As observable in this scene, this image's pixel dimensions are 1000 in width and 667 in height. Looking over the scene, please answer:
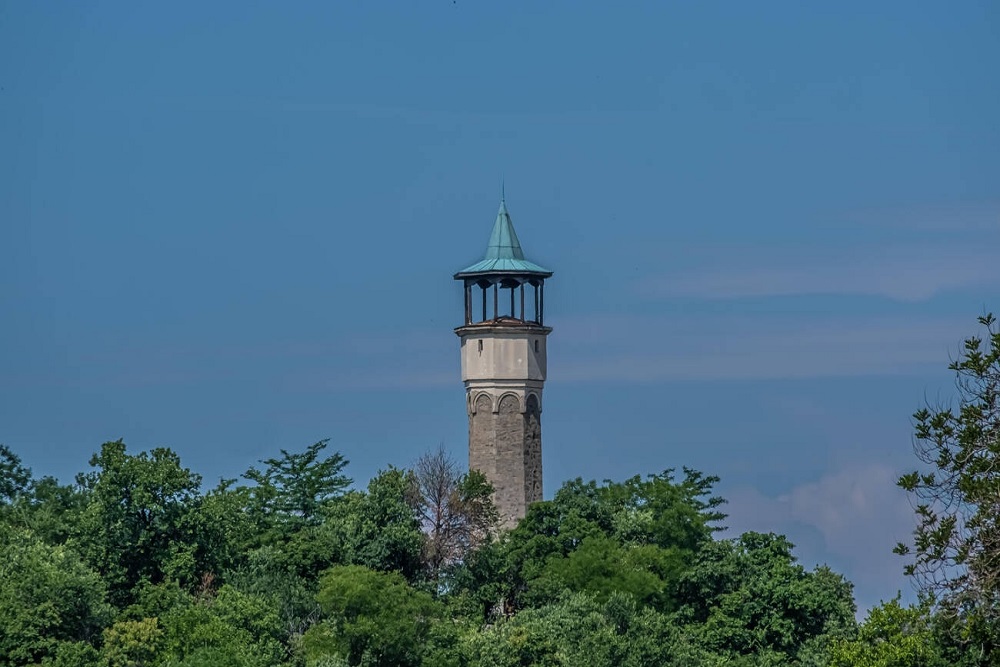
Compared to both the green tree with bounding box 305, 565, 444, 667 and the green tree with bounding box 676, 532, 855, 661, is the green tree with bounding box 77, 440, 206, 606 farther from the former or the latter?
the green tree with bounding box 676, 532, 855, 661

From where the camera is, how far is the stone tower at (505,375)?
3553 inches

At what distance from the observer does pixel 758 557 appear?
73.8 meters

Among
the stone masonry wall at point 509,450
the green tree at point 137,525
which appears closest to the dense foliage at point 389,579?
the green tree at point 137,525

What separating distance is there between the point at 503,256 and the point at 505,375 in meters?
4.67

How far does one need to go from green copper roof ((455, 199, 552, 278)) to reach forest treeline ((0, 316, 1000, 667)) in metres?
11.8

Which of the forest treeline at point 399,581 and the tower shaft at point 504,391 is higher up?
the tower shaft at point 504,391

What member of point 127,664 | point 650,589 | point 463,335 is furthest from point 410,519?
point 463,335

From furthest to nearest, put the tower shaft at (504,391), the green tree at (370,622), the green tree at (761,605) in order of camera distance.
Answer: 1. the tower shaft at (504,391)
2. the green tree at (761,605)
3. the green tree at (370,622)

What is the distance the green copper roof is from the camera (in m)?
91.2

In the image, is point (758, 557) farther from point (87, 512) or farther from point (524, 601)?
point (87, 512)

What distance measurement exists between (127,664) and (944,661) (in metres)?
21.5

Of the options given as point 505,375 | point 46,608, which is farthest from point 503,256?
point 46,608

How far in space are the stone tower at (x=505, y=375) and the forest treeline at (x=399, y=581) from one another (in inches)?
333

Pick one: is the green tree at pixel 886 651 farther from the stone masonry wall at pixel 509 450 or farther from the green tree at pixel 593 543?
the stone masonry wall at pixel 509 450
